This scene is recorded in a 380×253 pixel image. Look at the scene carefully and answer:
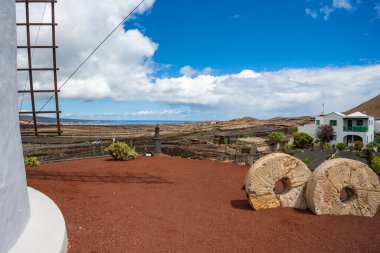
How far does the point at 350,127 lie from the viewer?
152 ft

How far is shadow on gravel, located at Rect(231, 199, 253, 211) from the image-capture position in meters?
7.86

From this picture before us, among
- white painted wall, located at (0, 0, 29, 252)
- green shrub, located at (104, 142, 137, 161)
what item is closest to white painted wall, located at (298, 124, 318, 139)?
green shrub, located at (104, 142, 137, 161)

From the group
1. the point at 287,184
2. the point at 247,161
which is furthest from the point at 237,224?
the point at 247,161

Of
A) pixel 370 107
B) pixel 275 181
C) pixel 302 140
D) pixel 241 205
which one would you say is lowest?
pixel 302 140

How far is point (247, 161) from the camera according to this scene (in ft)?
61.4

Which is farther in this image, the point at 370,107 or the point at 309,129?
the point at 370,107

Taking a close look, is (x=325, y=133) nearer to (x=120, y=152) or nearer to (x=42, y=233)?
(x=120, y=152)

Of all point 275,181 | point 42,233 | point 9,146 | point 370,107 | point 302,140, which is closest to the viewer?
point 9,146

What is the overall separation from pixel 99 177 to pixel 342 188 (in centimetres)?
766

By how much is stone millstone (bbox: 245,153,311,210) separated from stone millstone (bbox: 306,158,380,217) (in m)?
0.30

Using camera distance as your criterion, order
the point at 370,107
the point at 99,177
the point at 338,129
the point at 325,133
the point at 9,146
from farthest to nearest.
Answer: the point at 370,107, the point at 338,129, the point at 325,133, the point at 99,177, the point at 9,146

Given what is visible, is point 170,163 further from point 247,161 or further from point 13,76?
point 13,76

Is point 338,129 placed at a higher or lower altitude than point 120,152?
higher

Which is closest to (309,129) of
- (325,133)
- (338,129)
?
(325,133)
